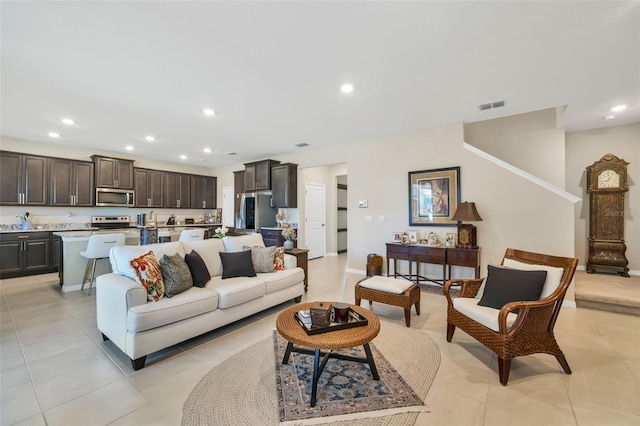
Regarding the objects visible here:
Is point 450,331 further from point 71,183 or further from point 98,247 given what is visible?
point 71,183

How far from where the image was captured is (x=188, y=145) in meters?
5.72

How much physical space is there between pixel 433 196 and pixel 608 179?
308 cm

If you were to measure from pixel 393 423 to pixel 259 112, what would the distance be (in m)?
3.76

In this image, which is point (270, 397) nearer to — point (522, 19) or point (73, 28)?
point (73, 28)

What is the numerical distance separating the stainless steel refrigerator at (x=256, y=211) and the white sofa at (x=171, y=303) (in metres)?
3.15

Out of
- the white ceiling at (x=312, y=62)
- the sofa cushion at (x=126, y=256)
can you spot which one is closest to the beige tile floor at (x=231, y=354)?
the sofa cushion at (x=126, y=256)

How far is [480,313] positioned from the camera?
222 centimetres

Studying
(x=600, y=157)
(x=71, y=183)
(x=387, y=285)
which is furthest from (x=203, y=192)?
(x=600, y=157)

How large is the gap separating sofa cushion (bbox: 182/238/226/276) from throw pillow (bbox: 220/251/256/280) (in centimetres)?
12

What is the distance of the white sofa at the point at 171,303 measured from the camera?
2.15 metres

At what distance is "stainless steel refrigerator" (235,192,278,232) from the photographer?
6.54m

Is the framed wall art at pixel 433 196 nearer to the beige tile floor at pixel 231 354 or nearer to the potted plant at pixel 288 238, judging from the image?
the beige tile floor at pixel 231 354

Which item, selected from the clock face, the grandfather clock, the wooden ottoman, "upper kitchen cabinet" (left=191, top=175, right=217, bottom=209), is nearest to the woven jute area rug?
the wooden ottoman

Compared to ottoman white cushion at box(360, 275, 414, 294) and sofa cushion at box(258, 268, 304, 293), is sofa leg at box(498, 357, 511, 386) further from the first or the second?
sofa cushion at box(258, 268, 304, 293)
